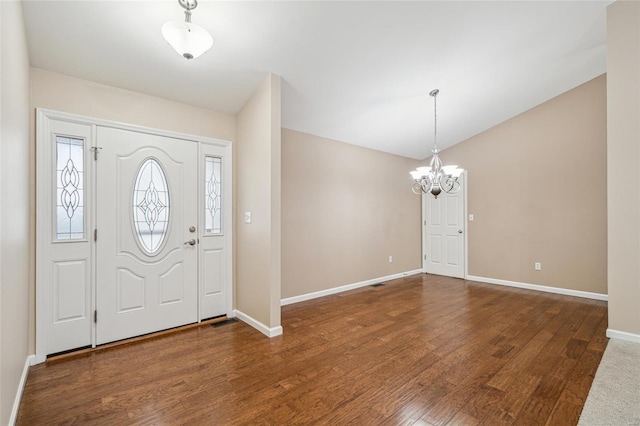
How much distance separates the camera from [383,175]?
573 centimetres

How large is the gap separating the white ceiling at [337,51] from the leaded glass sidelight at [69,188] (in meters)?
0.66

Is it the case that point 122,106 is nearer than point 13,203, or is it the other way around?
point 13,203

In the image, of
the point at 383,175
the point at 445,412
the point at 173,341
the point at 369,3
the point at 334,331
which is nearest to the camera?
the point at 445,412

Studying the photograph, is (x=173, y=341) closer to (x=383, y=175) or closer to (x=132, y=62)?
(x=132, y=62)

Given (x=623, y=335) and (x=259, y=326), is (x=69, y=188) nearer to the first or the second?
(x=259, y=326)

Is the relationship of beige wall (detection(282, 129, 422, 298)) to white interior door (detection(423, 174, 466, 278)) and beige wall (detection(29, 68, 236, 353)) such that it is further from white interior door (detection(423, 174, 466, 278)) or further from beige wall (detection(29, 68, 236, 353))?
beige wall (detection(29, 68, 236, 353))

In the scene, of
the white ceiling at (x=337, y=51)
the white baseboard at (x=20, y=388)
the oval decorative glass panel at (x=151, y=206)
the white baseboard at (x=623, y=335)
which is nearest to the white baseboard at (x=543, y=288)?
the white baseboard at (x=623, y=335)

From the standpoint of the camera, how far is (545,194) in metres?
4.89

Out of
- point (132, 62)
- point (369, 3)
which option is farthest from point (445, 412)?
point (132, 62)

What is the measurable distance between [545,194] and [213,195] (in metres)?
5.14

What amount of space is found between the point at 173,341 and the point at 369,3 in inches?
140

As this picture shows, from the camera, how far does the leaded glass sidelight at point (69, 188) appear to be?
8.73 ft

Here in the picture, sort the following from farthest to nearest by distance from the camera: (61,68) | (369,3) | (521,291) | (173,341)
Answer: (521,291) < (173,341) < (61,68) < (369,3)

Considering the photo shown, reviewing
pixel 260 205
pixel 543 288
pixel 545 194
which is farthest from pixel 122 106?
pixel 543 288
